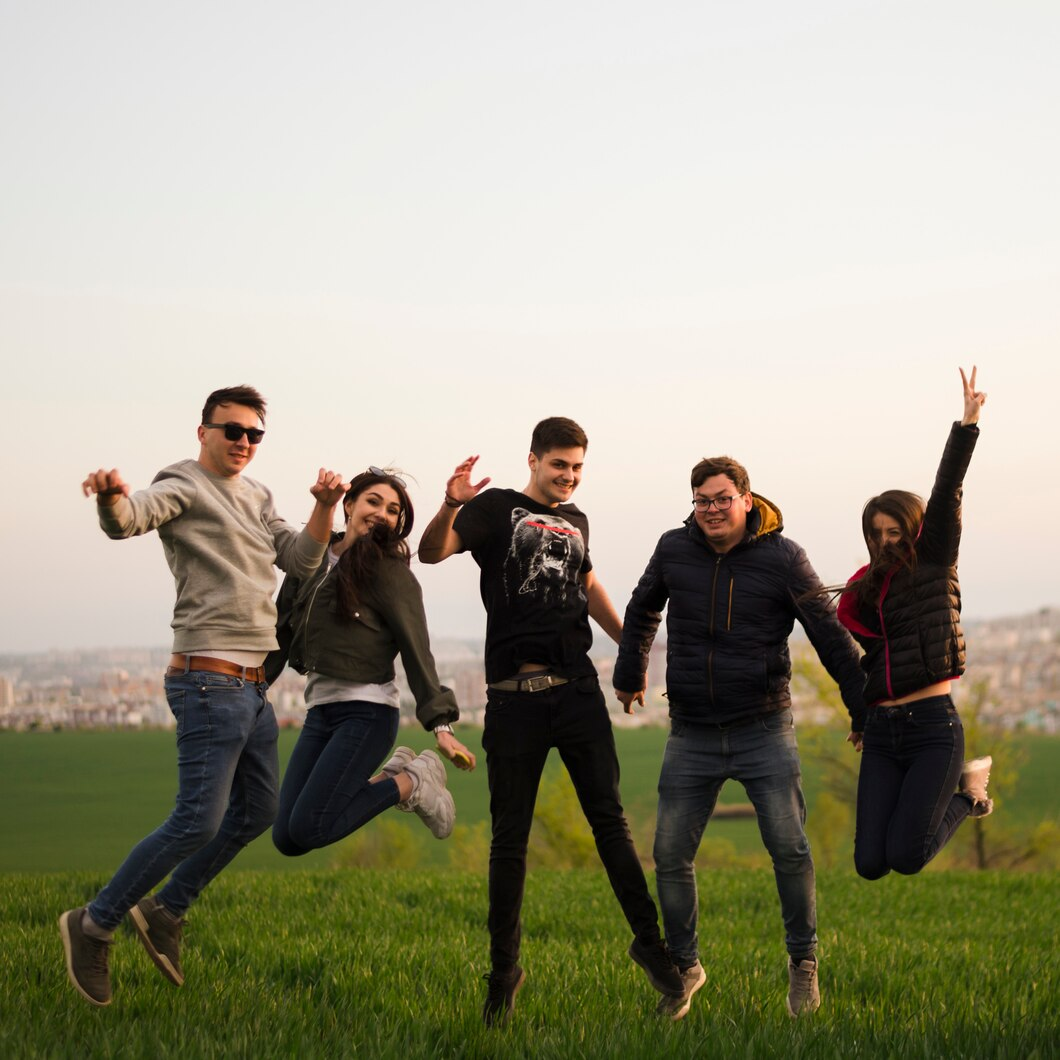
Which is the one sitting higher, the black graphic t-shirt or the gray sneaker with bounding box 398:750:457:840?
the black graphic t-shirt

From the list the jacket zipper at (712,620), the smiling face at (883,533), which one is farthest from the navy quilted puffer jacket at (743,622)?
the smiling face at (883,533)

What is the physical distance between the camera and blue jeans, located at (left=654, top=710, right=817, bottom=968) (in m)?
6.18

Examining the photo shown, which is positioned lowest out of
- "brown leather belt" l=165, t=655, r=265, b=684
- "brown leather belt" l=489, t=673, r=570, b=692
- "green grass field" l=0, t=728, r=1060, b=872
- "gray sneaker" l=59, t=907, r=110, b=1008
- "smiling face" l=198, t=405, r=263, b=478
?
"green grass field" l=0, t=728, r=1060, b=872

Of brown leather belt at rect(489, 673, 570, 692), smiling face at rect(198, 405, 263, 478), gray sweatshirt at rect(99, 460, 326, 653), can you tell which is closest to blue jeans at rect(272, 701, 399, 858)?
gray sweatshirt at rect(99, 460, 326, 653)

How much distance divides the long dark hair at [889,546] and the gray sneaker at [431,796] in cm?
256

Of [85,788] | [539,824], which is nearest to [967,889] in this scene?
[539,824]

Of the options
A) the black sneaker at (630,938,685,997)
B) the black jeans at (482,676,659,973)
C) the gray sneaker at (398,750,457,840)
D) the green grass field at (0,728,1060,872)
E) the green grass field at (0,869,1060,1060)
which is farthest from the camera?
the green grass field at (0,728,1060,872)

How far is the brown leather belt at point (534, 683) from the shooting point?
590 cm

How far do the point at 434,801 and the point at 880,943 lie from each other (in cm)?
576

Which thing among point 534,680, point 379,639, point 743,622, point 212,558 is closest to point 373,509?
point 379,639

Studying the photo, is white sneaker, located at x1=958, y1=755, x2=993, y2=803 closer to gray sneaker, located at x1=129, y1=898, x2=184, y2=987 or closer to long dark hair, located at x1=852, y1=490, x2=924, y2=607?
long dark hair, located at x1=852, y1=490, x2=924, y2=607

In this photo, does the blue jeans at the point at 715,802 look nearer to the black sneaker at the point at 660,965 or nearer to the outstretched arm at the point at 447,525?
the black sneaker at the point at 660,965

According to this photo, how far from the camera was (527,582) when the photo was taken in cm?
606

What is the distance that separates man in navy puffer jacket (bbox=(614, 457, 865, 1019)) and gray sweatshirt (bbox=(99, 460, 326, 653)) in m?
2.13
